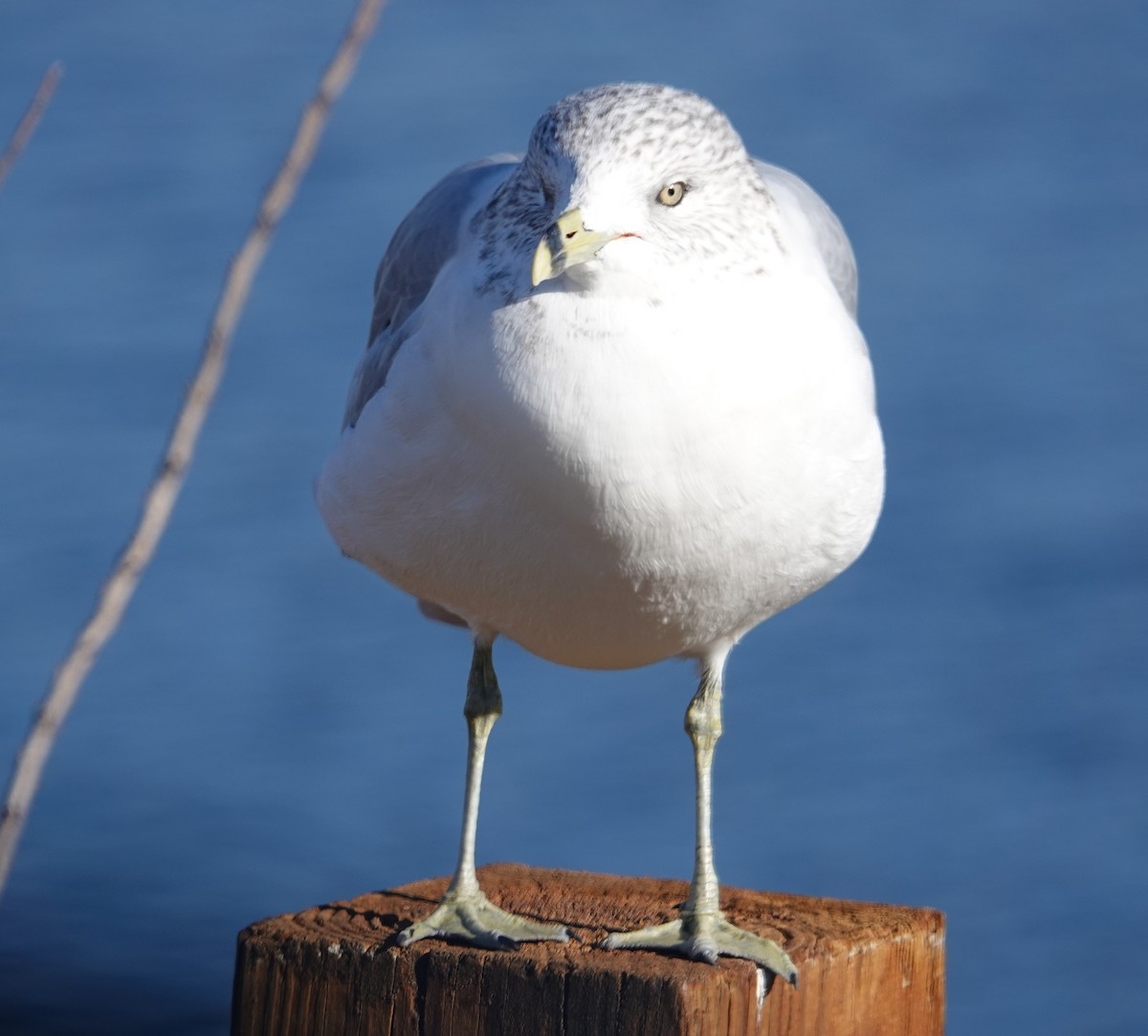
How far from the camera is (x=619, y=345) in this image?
8.11 feet

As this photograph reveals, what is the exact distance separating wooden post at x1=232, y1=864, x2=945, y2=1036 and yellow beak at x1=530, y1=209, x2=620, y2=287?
97 centimetres

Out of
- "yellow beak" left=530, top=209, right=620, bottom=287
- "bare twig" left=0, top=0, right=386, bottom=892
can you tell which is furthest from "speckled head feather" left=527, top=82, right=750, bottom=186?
"bare twig" left=0, top=0, right=386, bottom=892

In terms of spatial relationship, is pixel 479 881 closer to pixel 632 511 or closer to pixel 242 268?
pixel 632 511

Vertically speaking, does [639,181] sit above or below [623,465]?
above

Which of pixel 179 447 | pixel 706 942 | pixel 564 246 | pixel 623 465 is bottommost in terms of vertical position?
pixel 179 447

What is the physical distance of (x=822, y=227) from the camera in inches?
128

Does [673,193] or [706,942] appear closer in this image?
[673,193]

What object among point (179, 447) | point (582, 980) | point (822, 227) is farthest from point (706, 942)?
point (179, 447)

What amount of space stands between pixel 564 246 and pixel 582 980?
1006 mm

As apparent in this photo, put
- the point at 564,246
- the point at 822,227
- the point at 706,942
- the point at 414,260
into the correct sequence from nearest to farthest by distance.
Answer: the point at 564,246, the point at 706,942, the point at 414,260, the point at 822,227

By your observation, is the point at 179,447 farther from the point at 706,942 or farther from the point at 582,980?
the point at 706,942

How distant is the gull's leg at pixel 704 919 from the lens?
2.79m

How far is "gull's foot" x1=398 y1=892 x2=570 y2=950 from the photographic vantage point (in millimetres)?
2832

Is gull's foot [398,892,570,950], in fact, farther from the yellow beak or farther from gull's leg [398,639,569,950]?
the yellow beak
